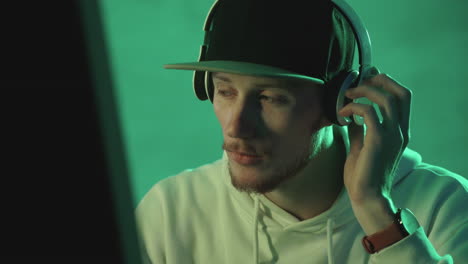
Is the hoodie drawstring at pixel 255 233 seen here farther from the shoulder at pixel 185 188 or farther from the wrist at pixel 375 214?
the wrist at pixel 375 214

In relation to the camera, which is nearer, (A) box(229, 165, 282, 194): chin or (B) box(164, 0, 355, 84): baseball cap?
(B) box(164, 0, 355, 84): baseball cap

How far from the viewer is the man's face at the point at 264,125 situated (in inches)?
56.4

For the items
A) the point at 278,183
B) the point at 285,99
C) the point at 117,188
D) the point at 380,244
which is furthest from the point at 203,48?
the point at 117,188

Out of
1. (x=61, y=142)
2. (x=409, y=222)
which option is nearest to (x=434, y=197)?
(x=409, y=222)

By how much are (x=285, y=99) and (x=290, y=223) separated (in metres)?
0.36

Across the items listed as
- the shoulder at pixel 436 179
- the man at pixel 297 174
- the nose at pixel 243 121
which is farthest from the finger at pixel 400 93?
the nose at pixel 243 121

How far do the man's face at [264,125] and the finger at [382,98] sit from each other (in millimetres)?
127

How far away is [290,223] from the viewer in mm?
1550

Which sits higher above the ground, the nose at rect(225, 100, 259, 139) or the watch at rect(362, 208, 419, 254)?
the nose at rect(225, 100, 259, 139)

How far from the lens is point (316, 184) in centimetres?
156

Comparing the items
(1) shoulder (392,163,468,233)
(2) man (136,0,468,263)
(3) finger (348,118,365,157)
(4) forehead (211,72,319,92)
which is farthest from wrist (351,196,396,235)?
(4) forehead (211,72,319,92)

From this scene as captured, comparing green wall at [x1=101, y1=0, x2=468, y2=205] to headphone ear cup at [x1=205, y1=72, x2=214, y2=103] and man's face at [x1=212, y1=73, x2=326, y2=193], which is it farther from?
man's face at [x1=212, y1=73, x2=326, y2=193]

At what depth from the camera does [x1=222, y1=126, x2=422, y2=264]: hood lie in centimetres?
154

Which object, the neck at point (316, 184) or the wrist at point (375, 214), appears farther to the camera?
the neck at point (316, 184)
